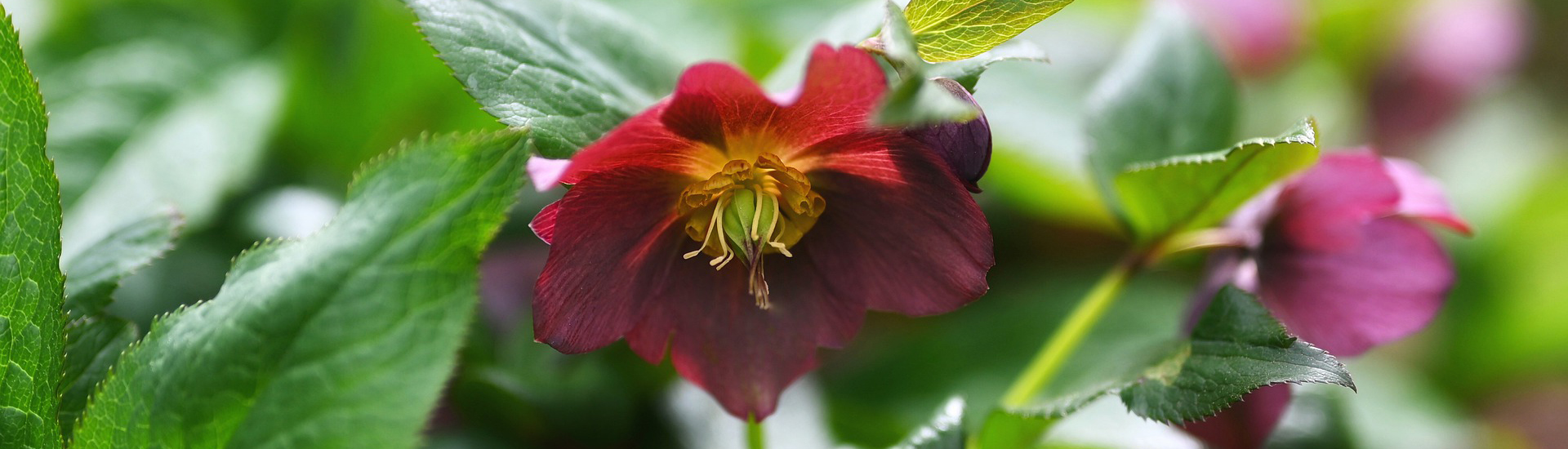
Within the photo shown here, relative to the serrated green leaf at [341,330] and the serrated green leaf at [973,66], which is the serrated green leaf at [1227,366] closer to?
the serrated green leaf at [973,66]

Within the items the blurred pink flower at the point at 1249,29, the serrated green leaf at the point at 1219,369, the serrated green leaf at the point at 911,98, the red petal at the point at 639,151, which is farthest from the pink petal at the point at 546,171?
the blurred pink flower at the point at 1249,29

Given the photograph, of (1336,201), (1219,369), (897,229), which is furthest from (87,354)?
(1336,201)

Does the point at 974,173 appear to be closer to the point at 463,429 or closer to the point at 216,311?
the point at 216,311

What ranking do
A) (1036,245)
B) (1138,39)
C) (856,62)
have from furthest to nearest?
(1036,245) < (1138,39) < (856,62)

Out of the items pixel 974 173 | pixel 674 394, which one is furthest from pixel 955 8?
pixel 674 394

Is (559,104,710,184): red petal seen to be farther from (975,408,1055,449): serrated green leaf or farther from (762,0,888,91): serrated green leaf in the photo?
(975,408,1055,449): serrated green leaf

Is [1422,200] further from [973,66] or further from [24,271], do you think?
[24,271]
